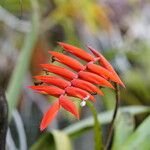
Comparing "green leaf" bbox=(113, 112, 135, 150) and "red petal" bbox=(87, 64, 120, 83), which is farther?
"green leaf" bbox=(113, 112, 135, 150)

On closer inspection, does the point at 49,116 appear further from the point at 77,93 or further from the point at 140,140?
the point at 140,140

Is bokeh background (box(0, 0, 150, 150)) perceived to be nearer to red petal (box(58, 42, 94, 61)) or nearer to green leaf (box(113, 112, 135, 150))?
green leaf (box(113, 112, 135, 150))

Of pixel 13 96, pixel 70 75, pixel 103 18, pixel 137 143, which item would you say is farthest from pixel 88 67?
pixel 103 18

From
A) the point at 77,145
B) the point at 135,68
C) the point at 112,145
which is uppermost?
the point at 112,145

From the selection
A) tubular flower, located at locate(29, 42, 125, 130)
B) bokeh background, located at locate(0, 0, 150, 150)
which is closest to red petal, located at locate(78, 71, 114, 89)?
tubular flower, located at locate(29, 42, 125, 130)

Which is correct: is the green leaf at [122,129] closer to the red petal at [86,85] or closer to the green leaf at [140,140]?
the green leaf at [140,140]

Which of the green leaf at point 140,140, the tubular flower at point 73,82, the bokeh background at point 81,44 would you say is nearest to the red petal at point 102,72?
the tubular flower at point 73,82

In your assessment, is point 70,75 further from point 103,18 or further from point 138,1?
point 138,1
